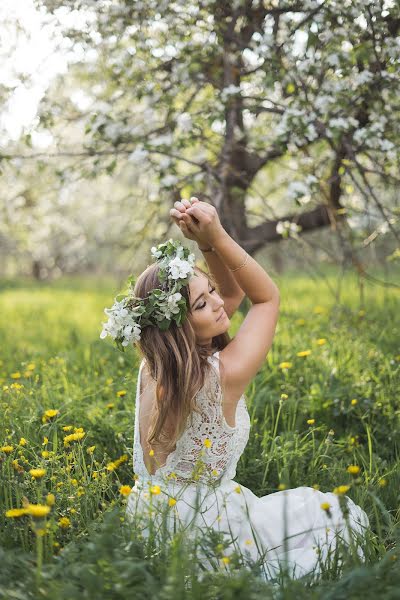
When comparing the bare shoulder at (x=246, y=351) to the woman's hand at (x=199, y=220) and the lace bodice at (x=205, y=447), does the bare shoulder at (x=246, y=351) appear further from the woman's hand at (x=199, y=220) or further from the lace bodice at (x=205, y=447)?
the woman's hand at (x=199, y=220)

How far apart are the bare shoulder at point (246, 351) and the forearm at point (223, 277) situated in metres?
0.28

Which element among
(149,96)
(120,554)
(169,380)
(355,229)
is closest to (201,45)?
(149,96)

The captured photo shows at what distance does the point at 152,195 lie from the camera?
4832 millimetres

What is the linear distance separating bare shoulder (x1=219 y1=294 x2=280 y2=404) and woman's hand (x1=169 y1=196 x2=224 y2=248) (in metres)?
0.31

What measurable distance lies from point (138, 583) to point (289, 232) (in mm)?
2884

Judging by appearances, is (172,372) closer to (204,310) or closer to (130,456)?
(204,310)

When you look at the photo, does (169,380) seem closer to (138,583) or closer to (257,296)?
(257,296)

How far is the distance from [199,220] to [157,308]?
33 cm

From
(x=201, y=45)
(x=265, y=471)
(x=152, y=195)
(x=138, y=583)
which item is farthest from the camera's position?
(x=152, y=195)

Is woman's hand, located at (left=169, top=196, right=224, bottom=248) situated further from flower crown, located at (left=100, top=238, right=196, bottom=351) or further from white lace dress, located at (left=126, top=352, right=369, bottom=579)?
white lace dress, located at (left=126, top=352, right=369, bottom=579)

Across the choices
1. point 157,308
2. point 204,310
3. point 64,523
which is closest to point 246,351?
point 204,310

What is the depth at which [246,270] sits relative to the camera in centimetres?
225

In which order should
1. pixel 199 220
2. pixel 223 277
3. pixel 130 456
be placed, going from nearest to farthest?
pixel 199 220
pixel 223 277
pixel 130 456

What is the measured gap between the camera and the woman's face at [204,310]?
2.22 metres
